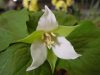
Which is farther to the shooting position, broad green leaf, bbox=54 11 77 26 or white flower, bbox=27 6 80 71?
broad green leaf, bbox=54 11 77 26

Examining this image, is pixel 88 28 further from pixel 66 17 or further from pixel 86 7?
pixel 86 7

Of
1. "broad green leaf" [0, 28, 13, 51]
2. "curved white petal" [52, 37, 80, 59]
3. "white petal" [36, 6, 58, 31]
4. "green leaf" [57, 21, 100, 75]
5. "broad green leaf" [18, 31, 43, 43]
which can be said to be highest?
"white petal" [36, 6, 58, 31]

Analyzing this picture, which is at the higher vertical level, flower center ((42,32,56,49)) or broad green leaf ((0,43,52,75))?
flower center ((42,32,56,49))

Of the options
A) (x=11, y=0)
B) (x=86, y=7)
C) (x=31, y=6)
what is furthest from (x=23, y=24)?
(x=86, y=7)

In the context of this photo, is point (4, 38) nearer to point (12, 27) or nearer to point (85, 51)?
point (12, 27)
